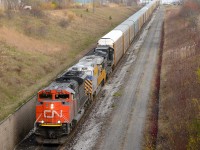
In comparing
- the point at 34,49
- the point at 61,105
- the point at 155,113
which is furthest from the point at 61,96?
the point at 34,49

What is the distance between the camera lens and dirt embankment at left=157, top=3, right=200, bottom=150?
15.6 meters

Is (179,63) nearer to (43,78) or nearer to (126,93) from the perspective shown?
(126,93)

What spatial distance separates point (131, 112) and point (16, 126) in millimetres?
8343

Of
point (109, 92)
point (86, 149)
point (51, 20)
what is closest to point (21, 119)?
point (86, 149)

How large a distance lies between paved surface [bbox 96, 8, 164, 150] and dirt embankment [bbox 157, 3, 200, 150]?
1.32m

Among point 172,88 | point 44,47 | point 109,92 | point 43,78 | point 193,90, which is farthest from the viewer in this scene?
point 44,47

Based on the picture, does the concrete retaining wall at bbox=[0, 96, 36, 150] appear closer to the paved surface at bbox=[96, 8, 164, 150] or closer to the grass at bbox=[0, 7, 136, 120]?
the grass at bbox=[0, 7, 136, 120]

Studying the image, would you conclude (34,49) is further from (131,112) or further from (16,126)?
(16,126)

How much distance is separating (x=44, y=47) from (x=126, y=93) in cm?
1839

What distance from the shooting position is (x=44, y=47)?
43406 millimetres

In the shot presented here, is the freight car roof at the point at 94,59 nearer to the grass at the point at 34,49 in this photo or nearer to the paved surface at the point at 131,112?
the paved surface at the point at 131,112

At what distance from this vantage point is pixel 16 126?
20.1 metres

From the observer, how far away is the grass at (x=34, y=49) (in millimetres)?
27622

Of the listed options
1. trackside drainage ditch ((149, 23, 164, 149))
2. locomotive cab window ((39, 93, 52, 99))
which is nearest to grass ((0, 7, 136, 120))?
locomotive cab window ((39, 93, 52, 99))
